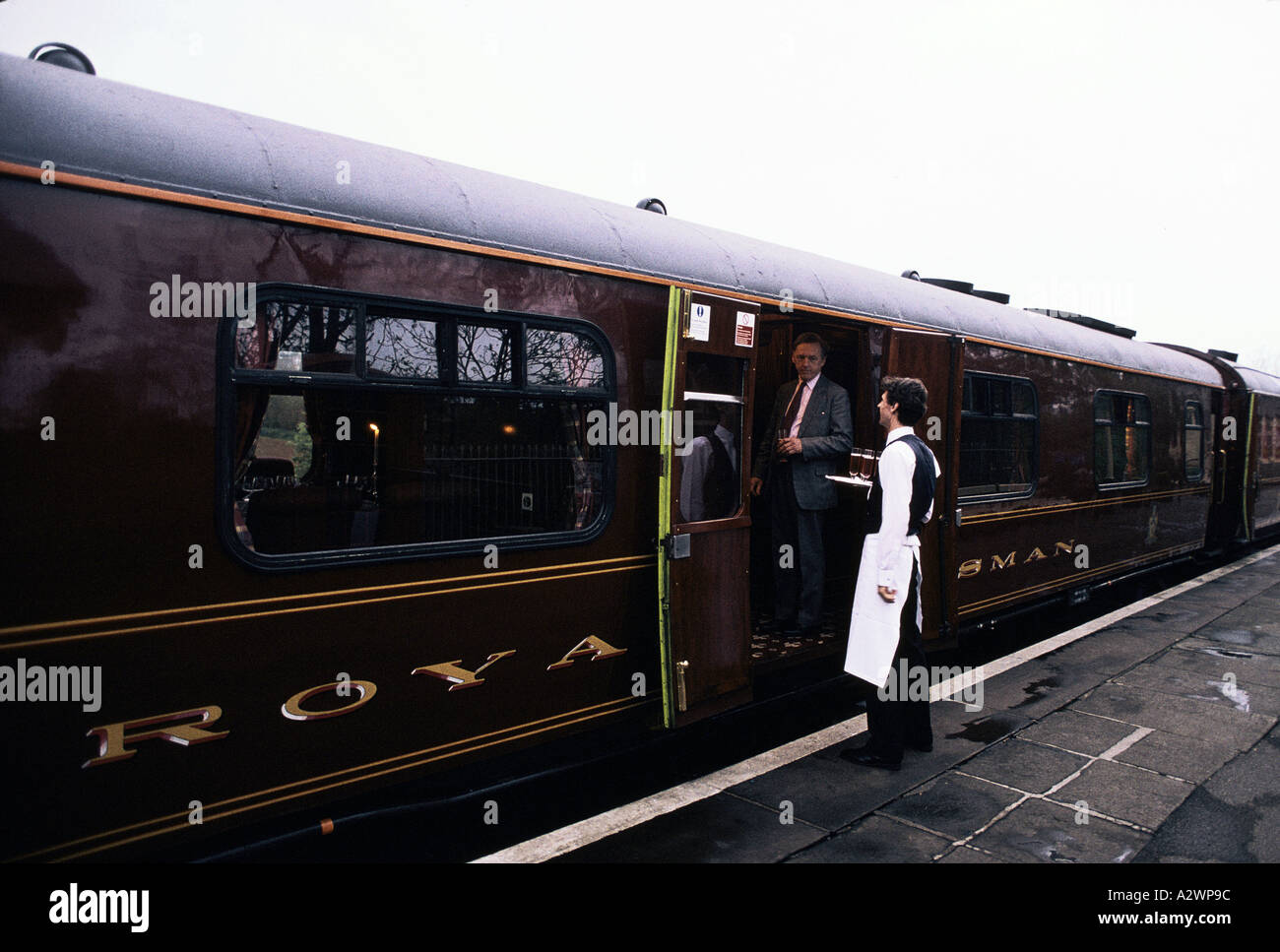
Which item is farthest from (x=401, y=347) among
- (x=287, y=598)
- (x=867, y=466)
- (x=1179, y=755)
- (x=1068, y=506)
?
(x=1068, y=506)

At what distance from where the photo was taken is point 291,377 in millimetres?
2943

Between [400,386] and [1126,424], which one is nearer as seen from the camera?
[400,386]

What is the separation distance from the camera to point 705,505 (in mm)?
4488

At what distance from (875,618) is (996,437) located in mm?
3004

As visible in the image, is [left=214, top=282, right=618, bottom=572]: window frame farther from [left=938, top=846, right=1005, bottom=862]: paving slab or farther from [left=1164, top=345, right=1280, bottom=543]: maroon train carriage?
[left=1164, top=345, right=1280, bottom=543]: maroon train carriage

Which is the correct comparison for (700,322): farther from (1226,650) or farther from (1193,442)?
(1193,442)

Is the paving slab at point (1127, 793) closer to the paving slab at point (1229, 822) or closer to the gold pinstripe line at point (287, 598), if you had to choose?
the paving slab at point (1229, 822)

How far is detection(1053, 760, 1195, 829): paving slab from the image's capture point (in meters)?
3.97

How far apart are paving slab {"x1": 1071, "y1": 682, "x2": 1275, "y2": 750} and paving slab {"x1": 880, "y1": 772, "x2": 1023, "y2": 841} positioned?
1.65 m

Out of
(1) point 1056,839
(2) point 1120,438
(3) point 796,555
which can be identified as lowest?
(1) point 1056,839

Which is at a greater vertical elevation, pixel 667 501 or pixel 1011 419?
pixel 1011 419

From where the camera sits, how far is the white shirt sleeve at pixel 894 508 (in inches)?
169

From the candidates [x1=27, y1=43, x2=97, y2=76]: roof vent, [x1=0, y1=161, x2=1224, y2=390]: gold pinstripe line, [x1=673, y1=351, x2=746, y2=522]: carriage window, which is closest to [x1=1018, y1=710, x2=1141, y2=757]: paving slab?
[x1=673, y1=351, x2=746, y2=522]: carriage window
